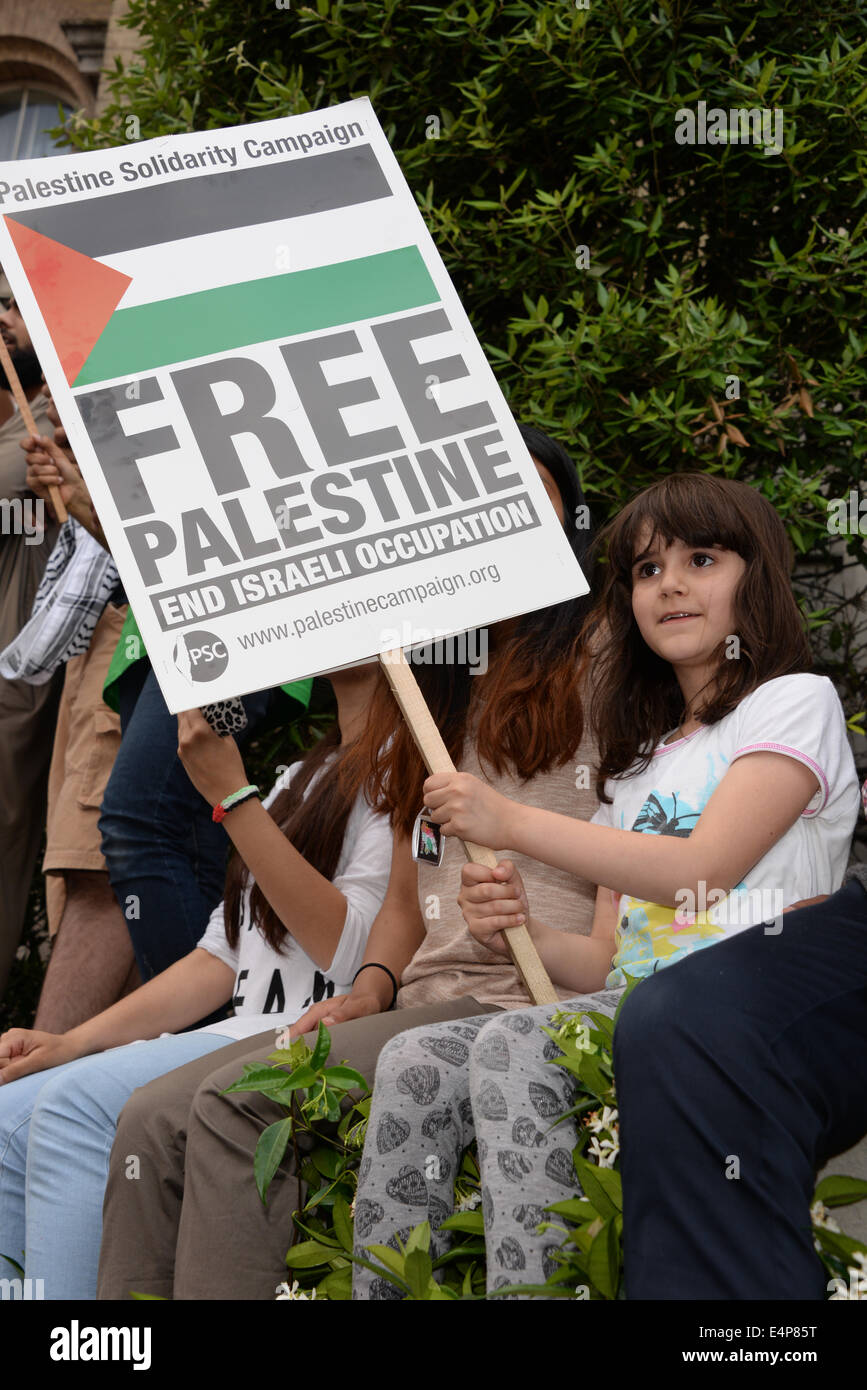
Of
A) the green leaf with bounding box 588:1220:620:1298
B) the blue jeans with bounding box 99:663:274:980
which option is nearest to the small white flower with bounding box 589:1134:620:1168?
the green leaf with bounding box 588:1220:620:1298

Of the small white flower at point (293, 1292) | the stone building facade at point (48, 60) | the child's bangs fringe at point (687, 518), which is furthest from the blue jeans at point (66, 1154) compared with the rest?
the stone building facade at point (48, 60)

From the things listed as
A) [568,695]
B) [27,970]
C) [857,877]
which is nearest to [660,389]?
[568,695]

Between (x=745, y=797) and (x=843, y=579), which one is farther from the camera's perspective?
(x=843, y=579)

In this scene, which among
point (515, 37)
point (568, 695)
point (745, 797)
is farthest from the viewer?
point (515, 37)

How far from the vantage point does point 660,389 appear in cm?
342

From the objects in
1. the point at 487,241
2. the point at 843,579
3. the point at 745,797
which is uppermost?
the point at 487,241

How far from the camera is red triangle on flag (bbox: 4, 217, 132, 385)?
96.3 inches

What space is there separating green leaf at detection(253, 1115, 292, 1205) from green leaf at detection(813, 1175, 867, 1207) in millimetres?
793

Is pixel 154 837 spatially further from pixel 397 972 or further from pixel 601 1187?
pixel 601 1187

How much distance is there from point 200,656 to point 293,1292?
3.28 feet

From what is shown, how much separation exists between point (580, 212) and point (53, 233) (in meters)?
1.73

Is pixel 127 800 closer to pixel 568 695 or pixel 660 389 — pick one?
pixel 568 695

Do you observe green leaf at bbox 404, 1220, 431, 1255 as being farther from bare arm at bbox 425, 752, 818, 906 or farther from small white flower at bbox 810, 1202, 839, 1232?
bare arm at bbox 425, 752, 818, 906

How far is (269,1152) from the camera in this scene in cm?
208
